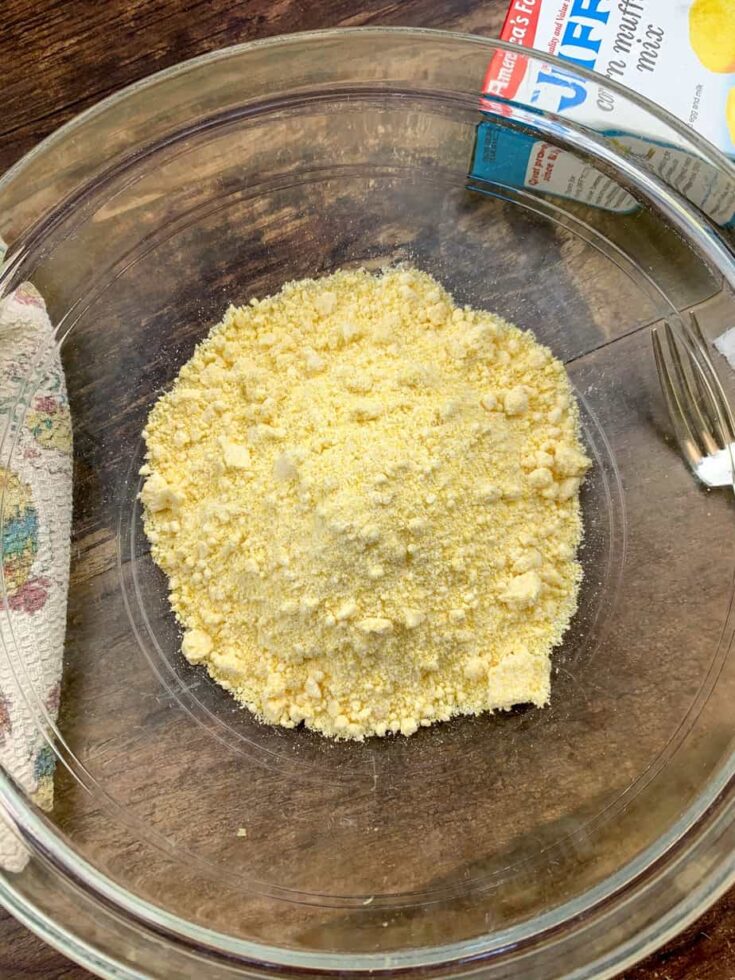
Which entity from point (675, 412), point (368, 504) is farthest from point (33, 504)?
point (675, 412)

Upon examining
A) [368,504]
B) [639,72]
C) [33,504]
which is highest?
[639,72]

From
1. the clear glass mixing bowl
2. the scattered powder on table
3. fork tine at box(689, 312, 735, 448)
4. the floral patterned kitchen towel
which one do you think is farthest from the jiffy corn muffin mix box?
the floral patterned kitchen towel

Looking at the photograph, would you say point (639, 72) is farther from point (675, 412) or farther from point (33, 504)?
point (33, 504)

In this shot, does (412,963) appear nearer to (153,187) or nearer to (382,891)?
(382,891)

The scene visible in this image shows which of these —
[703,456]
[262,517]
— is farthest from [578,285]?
[262,517]

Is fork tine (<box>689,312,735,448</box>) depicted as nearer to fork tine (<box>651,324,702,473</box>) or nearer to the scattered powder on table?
fork tine (<box>651,324,702,473</box>)

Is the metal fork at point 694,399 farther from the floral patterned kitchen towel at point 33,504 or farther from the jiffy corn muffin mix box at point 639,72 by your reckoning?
the floral patterned kitchen towel at point 33,504
